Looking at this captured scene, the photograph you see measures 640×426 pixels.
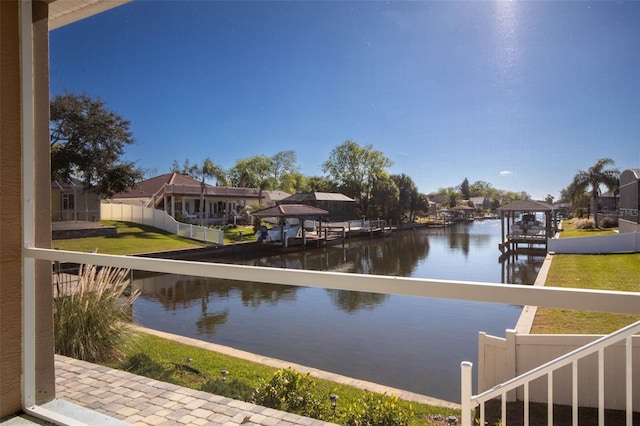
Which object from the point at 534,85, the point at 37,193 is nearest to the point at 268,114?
the point at 534,85

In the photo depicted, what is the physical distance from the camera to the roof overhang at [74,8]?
5.64 ft

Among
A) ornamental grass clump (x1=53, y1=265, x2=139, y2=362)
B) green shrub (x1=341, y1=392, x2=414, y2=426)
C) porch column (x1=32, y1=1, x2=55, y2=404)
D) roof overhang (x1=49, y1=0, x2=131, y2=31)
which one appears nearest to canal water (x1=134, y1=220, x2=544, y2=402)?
→ ornamental grass clump (x1=53, y1=265, x2=139, y2=362)

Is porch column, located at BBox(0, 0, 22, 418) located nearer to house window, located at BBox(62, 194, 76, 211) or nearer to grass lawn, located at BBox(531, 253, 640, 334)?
grass lawn, located at BBox(531, 253, 640, 334)

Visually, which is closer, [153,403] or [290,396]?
[153,403]

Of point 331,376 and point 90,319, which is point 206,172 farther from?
point 331,376

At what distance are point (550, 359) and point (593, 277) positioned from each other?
636 mm

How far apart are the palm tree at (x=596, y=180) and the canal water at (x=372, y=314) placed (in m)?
0.73

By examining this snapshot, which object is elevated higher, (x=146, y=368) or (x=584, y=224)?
(x=584, y=224)

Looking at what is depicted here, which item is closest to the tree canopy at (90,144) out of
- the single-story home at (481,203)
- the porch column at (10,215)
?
the porch column at (10,215)

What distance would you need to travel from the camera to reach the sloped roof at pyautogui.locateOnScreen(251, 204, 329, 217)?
3.70 metres

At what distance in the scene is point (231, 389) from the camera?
8.28ft

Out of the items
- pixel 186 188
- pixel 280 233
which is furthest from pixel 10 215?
pixel 280 233

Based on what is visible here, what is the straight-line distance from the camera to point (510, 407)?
288cm

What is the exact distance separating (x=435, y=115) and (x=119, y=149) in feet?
15.9
